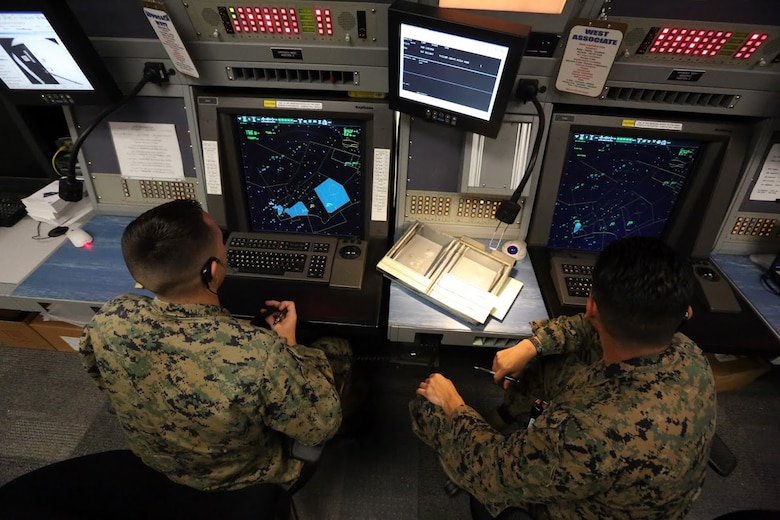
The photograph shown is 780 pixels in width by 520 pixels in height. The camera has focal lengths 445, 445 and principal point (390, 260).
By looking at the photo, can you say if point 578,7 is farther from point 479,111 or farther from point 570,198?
point 570,198

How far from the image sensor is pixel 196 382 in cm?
98

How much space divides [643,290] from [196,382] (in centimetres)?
98

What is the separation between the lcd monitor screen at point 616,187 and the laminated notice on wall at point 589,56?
0.20 meters

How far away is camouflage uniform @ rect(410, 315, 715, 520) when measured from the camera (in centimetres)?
90

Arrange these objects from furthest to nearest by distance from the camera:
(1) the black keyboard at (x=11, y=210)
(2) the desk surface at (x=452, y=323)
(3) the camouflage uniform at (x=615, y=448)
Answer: (1) the black keyboard at (x=11, y=210) → (2) the desk surface at (x=452, y=323) → (3) the camouflage uniform at (x=615, y=448)

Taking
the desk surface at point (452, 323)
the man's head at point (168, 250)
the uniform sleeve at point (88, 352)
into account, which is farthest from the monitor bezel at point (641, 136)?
the uniform sleeve at point (88, 352)

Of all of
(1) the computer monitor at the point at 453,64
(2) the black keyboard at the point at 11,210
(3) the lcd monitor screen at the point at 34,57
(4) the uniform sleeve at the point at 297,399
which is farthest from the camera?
(2) the black keyboard at the point at 11,210

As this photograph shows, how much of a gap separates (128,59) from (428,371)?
1.73 m

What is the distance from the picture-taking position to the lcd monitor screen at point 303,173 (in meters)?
1.58

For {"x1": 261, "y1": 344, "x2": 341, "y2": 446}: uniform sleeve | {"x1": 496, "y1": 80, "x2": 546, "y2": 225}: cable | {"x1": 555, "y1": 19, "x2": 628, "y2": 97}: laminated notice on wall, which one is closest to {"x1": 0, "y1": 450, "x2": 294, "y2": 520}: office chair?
{"x1": 261, "y1": 344, "x2": 341, "y2": 446}: uniform sleeve

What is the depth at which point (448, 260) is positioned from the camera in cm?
156

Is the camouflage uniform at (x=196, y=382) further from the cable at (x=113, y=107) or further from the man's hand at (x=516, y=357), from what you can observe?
the cable at (x=113, y=107)

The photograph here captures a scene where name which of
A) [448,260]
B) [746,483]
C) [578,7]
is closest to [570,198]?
[448,260]

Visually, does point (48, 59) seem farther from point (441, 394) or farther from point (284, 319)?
point (441, 394)
